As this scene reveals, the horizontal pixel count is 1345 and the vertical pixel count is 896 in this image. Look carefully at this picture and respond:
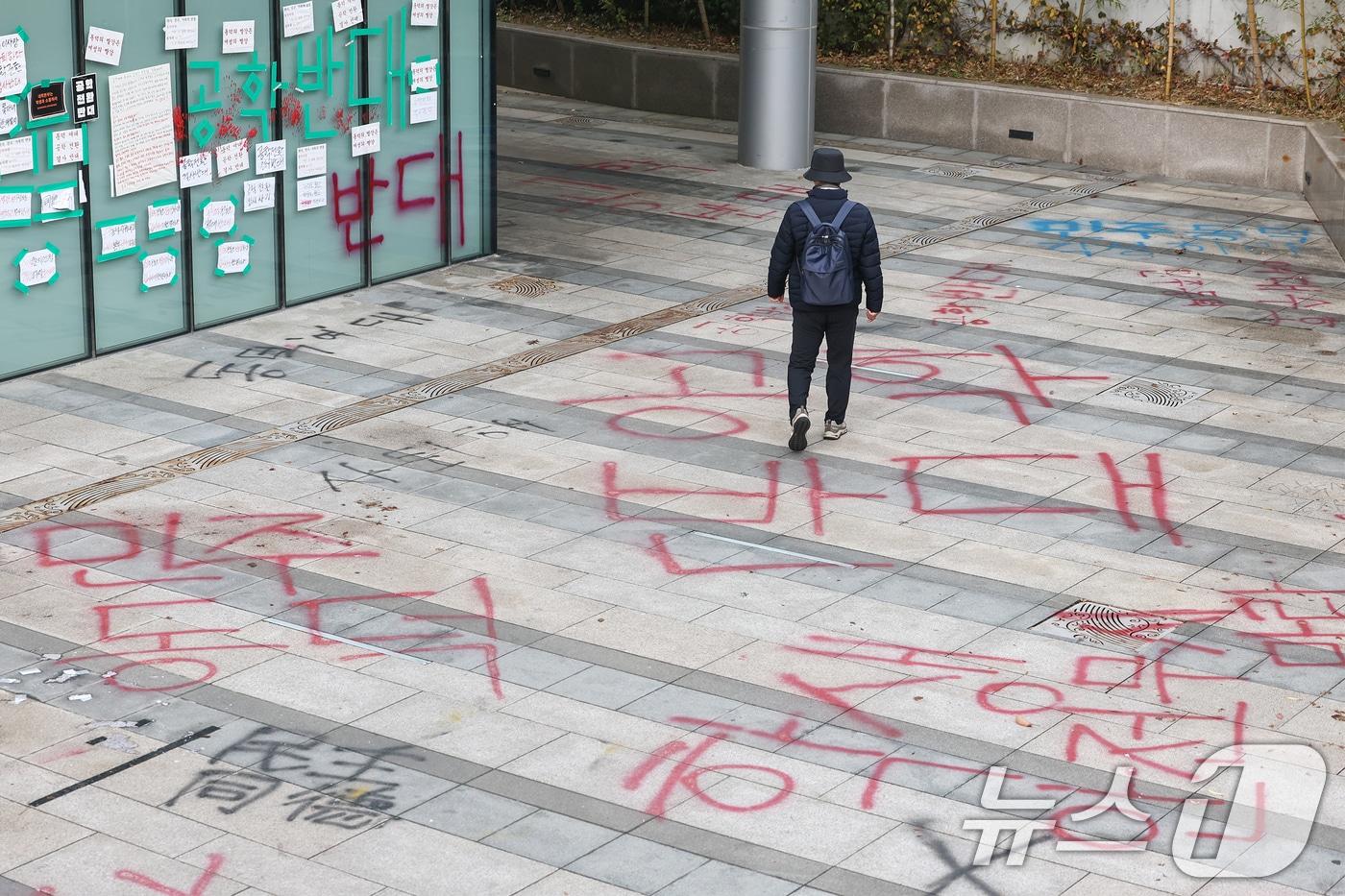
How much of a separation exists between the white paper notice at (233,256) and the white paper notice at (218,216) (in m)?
0.12

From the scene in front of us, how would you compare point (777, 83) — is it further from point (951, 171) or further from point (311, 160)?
point (311, 160)

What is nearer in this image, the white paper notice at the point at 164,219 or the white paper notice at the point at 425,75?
the white paper notice at the point at 164,219

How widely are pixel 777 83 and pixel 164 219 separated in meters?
7.56

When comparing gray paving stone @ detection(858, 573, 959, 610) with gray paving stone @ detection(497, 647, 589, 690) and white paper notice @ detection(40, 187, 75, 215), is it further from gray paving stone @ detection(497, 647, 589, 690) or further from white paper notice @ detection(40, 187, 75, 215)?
white paper notice @ detection(40, 187, 75, 215)

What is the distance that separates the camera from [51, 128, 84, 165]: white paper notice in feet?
37.8

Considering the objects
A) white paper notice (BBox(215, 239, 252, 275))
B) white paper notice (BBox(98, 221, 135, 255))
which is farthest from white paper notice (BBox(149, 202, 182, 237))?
white paper notice (BBox(215, 239, 252, 275))

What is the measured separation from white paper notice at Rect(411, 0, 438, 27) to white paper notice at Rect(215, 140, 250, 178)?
71.4 inches

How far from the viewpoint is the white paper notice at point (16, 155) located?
11242mm

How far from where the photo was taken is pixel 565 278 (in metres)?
14.3

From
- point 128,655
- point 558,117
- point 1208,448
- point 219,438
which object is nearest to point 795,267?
point 1208,448

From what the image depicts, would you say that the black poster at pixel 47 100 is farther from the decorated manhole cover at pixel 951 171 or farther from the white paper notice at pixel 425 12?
the decorated manhole cover at pixel 951 171

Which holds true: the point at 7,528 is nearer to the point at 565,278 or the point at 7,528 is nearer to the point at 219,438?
the point at 219,438

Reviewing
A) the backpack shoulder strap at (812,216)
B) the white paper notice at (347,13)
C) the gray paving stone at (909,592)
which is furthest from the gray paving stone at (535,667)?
the white paper notice at (347,13)

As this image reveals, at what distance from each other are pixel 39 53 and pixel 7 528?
11.3 ft
